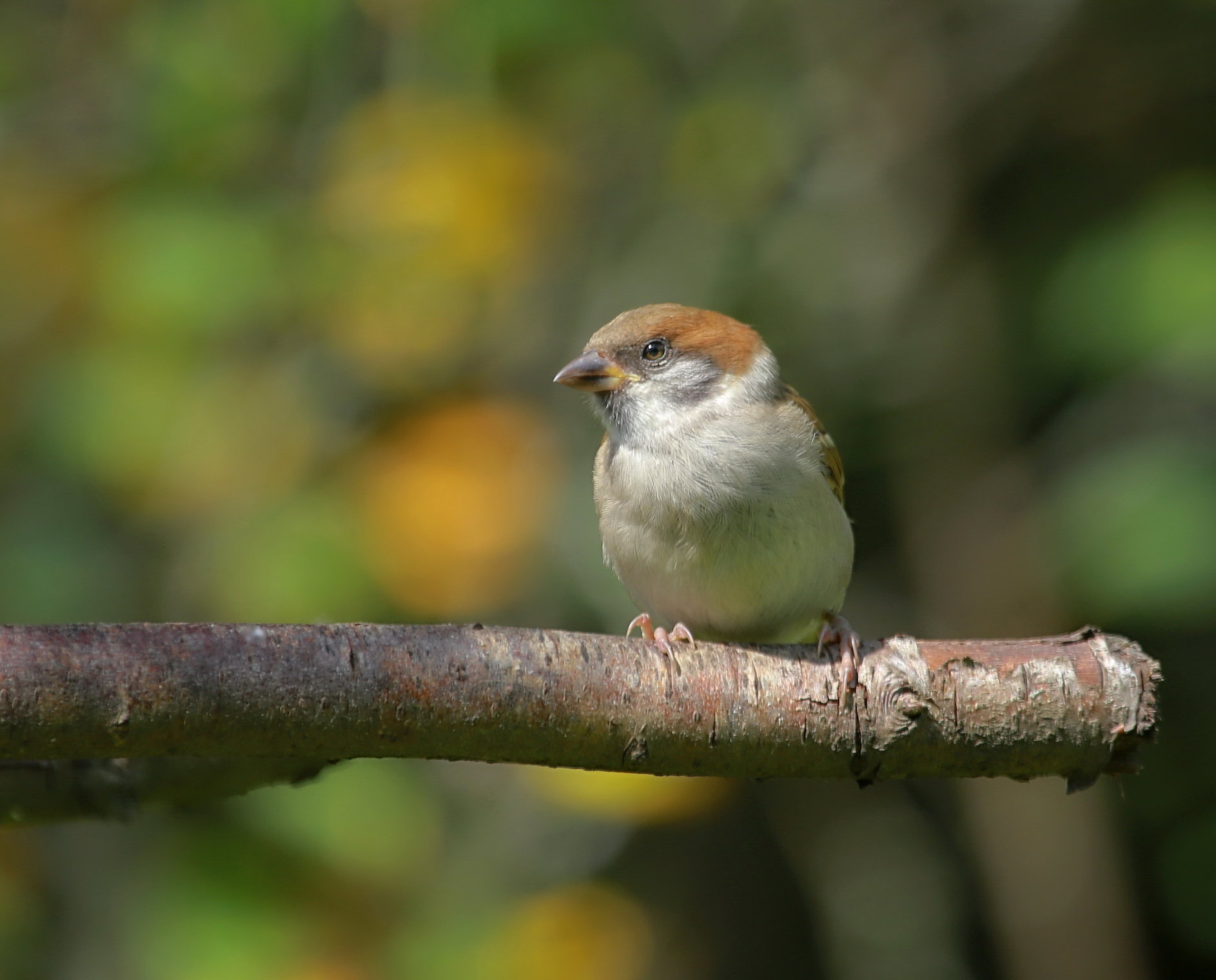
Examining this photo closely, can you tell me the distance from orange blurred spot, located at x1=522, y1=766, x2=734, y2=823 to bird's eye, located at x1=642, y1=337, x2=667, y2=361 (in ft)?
3.55

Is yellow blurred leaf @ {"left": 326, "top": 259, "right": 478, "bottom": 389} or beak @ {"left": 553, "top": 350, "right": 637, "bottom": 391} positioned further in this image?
yellow blurred leaf @ {"left": 326, "top": 259, "right": 478, "bottom": 389}

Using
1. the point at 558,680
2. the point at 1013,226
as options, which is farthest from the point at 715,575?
the point at 1013,226

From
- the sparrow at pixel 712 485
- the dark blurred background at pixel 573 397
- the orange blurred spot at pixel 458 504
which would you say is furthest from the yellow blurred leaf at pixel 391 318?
the sparrow at pixel 712 485

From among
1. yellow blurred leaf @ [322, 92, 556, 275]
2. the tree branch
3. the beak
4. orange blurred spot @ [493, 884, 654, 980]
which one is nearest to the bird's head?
the beak

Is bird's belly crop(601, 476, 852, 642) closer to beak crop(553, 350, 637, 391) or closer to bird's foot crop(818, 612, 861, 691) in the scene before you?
bird's foot crop(818, 612, 861, 691)

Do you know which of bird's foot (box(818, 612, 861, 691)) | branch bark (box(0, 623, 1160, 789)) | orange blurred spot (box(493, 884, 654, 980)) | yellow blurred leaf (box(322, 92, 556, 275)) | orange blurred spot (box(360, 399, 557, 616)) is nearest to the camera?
branch bark (box(0, 623, 1160, 789))

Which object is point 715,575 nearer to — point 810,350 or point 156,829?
point 156,829

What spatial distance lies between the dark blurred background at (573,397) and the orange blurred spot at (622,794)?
0.02 m

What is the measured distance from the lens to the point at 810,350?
187 inches

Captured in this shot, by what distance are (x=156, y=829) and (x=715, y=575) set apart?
1632 millimetres

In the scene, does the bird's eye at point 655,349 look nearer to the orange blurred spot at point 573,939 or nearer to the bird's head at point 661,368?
the bird's head at point 661,368

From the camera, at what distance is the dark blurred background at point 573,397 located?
3.36m

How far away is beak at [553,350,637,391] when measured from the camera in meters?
3.22

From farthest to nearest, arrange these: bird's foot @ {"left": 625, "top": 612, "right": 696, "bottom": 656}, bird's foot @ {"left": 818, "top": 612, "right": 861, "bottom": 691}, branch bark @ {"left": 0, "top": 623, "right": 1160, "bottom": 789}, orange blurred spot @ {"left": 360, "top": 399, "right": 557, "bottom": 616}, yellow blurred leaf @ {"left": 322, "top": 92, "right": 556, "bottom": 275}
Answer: yellow blurred leaf @ {"left": 322, "top": 92, "right": 556, "bottom": 275} → orange blurred spot @ {"left": 360, "top": 399, "right": 557, "bottom": 616} → bird's foot @ {"left": 625, "top": 612, "right": 696, "bottom": 656} → bird's foot @ {"left": 818, "top": 612, "right": 861, "bottom": 691} → branch bark @ {"left": 0, "top": 623, "right": 1160, "bottom": 789}
